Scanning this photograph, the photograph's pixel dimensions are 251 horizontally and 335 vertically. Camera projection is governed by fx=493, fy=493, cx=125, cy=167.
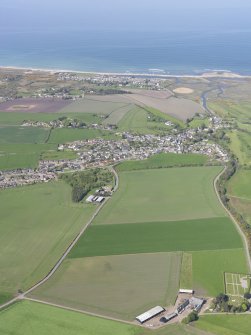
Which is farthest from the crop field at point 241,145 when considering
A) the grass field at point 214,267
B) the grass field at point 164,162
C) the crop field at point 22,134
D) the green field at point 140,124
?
the crop field at point 22,134

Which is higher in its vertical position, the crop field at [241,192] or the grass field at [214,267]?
the crop field at [241,192]

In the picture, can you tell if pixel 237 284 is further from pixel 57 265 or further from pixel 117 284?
pixel 57 265

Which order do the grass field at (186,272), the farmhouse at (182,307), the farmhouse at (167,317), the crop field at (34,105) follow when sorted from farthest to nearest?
1. the crop field at (34,105)
2. the grass field at (186,272)
3. the farmhouse at (182,307)
4. the farmhouse at (167,317)

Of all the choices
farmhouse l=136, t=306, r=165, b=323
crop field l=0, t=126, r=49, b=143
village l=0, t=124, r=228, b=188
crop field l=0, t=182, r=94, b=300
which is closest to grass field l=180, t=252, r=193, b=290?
farmhouse l=136, t=306, r=165, b=323

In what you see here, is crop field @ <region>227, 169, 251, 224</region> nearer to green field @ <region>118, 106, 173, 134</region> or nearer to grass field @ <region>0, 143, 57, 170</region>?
green field @ <region>118, 106, 173, 134</region>

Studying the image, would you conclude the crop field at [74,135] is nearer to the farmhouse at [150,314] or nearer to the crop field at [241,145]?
the crop field at [241,145]

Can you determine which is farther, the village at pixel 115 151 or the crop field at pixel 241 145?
the crop field at pixel 241 145

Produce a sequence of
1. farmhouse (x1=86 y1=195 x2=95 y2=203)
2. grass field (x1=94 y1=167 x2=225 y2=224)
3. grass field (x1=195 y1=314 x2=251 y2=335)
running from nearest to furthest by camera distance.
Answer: grass field (x1=195 y1=314 x2=251 y2=335)
grass field (x1=94 y1=167 x2=225 y2=224)
farmhouse (x1=86 y1=195 x2=95 y2=203)
